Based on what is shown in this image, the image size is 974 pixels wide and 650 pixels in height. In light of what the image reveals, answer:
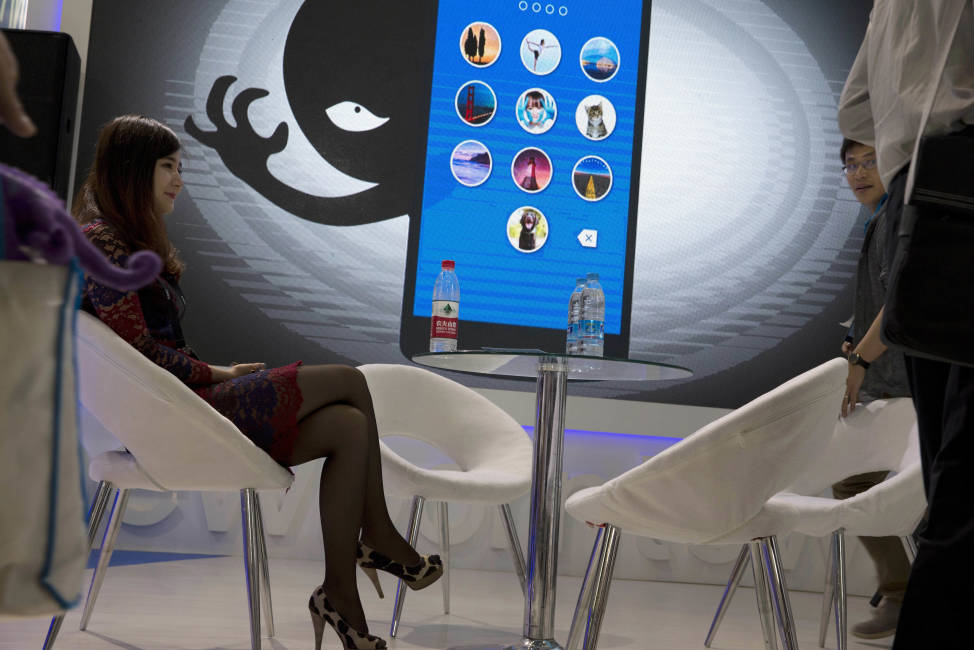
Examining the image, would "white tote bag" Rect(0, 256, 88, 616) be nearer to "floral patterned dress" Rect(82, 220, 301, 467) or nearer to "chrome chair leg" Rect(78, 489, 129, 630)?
"floral patterned dress" Rect(82, 220, 301, 467)

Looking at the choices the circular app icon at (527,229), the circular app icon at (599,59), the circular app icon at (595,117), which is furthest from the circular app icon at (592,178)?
the circular app icon at (599,59)

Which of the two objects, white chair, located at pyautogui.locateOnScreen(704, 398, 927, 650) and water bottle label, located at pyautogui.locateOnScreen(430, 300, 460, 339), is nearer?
white chair, located at pyautogui.locateOnScreen(704, 398, 927, 650)

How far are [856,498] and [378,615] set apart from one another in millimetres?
1528

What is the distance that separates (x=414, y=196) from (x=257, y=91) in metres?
0.87

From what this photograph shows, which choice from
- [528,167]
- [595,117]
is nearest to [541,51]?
[595,117]

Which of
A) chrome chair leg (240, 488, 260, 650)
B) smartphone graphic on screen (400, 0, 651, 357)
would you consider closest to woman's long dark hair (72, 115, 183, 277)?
chrome chair leg (240, 488, 260, 650)

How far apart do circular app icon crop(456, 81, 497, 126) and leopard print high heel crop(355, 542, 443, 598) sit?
2.70 metres

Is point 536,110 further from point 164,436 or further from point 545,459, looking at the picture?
point 164,436

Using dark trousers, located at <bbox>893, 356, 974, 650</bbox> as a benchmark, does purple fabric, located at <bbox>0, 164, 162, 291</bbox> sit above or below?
above

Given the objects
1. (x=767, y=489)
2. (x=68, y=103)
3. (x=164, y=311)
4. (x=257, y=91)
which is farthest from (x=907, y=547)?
(x=68, y=103)

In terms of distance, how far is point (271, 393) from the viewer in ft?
6.94

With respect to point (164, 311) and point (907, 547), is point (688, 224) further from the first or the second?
point (164, 311)

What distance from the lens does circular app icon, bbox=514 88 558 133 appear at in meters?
4.38

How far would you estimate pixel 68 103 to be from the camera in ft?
12.4
